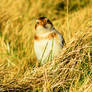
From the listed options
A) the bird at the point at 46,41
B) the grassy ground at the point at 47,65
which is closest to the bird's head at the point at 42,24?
the bird at the point at 46,41

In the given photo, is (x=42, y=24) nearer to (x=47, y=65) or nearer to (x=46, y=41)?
(x=46, y=41)

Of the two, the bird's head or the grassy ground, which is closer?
the grassy ground

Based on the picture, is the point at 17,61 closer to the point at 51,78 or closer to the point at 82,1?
the point at 51,78

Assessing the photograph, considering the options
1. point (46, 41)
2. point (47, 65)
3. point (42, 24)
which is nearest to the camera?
point (47, 65)

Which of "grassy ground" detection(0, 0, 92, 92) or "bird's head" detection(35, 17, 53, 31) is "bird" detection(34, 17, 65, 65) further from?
"grassy ground" detection(0, 0, 92, 92)

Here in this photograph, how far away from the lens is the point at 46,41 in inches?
152

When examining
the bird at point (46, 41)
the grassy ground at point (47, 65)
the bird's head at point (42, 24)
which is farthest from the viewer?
the bird's head at point (42, 24)

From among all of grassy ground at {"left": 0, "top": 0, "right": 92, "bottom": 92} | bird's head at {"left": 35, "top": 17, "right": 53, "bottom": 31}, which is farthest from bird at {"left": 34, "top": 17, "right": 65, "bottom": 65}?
grassy ground at {"left": 0, "top": 0, "right": 92, "bottom": 92}

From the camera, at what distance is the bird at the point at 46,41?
381 cm

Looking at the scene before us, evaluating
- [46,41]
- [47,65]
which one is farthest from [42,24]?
[47,65]

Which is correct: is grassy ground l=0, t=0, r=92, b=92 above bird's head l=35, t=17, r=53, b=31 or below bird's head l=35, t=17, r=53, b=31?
below

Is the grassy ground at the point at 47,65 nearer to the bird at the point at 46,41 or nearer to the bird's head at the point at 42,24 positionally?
the bird at the point at 46,41

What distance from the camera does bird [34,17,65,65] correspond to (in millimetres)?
3812

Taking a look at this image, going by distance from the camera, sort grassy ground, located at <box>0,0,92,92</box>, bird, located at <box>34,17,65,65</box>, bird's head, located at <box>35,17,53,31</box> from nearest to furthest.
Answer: grassy ground, located at <box>0,0,92,92</box> < bird, located at <box>34,17,65,65</box> < bird's head, located at <box>35,17,53,31</box>
